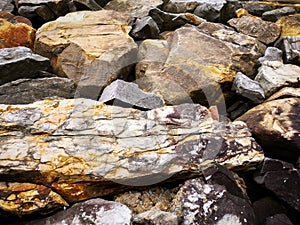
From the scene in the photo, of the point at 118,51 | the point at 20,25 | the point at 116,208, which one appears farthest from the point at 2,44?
the point at 116,208

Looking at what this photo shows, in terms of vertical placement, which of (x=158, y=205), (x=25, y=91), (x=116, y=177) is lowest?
(x=158, y=205)

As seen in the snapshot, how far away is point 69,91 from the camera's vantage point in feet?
13.2

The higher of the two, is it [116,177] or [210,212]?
[116,177]

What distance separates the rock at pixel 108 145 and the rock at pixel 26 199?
2.7 inches

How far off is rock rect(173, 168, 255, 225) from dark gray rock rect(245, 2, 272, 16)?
4.83m

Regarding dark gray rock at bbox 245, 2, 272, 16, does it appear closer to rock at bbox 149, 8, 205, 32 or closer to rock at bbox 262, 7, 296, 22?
rock at bbox 262, 7, 296, 22

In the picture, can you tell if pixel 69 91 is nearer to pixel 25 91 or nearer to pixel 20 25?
pixel 25 91

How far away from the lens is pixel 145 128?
3.36 meters

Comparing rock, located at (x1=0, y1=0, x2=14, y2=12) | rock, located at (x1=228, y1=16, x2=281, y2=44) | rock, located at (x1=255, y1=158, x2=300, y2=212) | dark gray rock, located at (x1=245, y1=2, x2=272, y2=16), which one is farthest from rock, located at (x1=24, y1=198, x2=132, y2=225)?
dark gray rock, located at (x1=245, y1=2, x2=272, y2=16)

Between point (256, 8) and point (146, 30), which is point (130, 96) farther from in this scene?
point (256, 8)

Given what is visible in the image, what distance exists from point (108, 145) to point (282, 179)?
5.38ft

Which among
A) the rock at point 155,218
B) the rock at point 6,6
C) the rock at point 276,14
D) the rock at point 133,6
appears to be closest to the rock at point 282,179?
the rock at point 155,218

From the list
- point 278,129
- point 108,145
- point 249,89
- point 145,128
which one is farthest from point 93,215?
point 249,89

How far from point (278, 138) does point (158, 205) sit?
1.41m
